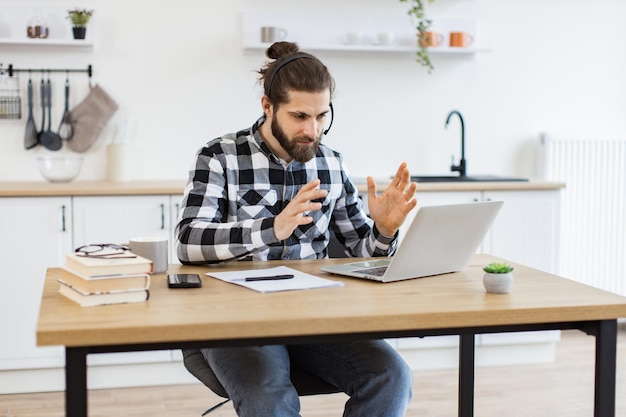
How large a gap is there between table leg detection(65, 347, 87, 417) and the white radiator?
11.1 feet

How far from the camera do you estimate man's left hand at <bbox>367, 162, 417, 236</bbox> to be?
7.02 ft

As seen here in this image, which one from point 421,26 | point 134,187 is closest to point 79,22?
point 134,187

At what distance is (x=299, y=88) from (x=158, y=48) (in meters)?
1.94

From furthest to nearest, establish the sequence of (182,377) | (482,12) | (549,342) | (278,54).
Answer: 1. (482,12)
2. (549,342)
3. (182,377)
4. (278,54)

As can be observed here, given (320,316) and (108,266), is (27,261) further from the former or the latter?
(320,316)

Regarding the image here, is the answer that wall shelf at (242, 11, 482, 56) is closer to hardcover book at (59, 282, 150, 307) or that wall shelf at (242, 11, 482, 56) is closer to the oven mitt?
the oven mitt

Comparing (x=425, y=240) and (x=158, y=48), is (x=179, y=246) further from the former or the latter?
(x=158, y=48)

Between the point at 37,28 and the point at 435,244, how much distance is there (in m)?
2.60

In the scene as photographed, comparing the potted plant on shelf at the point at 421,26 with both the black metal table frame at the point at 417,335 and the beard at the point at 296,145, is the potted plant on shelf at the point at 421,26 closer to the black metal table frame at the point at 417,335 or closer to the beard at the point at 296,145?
the beard at the point at 296,145

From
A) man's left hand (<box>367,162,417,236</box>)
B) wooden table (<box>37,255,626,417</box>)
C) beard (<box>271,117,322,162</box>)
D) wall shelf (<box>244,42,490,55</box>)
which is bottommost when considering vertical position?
wooden table (<box>37,255,626,417</box>)

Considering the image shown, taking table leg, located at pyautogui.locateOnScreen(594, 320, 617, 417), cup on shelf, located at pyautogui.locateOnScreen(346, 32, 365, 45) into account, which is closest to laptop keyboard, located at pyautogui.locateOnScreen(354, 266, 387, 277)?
table leg, located at pyautogui.locateOnScreen(594, 320, 617, 417)

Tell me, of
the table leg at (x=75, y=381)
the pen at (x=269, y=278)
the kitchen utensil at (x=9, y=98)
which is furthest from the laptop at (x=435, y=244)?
the kitchen utensil at (x=9, y=98)

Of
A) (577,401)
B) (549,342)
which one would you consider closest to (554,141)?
(549,342)

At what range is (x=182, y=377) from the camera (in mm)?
3652
